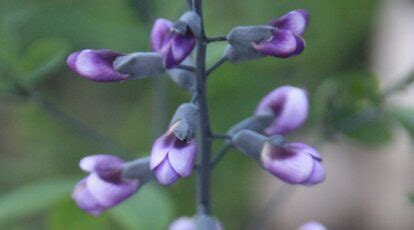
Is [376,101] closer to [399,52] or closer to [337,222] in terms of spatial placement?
[337,222]

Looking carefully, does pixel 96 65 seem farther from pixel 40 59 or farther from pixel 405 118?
pixel 405 118

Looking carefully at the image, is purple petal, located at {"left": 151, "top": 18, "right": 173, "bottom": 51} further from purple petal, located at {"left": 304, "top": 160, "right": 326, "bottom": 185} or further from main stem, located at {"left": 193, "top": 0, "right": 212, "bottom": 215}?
purple petal, located at {"left": 304, "top": 160, "right": 326, "bottom": 185}

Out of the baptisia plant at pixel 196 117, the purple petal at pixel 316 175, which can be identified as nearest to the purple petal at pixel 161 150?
the baptisia plant at pixel 196 117

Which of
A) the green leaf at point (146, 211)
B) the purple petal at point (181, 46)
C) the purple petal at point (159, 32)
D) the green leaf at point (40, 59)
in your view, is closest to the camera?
the purple petal at point (181, 46)

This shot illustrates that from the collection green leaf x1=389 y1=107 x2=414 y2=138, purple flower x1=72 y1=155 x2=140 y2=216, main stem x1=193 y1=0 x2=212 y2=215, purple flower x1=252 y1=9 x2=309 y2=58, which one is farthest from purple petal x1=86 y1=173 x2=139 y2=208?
green leaf x1=389 y1=107 x2=414 y2=138

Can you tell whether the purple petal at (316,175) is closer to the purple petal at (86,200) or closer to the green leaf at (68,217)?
the purple petal at (86,200)

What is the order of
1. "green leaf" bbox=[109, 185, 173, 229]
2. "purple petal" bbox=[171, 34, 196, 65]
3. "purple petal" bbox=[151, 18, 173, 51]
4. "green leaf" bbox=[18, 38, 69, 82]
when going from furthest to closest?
"green leaf" bbox=[109, 185, 173, 229] → "green leaf" bbox=[18, 38, 69, 82] → "purple petal" bbox=[151, 18, 173, 51] → "purple petal" bbox=[171, 34, 196, 65]
